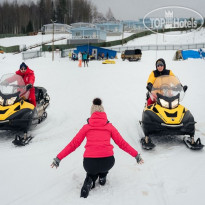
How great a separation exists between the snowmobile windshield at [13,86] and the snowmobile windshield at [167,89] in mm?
3221

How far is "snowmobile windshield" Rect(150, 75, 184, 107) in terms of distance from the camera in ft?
18.9

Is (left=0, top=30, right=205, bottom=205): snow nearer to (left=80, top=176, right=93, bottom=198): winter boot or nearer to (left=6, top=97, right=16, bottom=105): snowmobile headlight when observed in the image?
(left=80, top=176, right=93, bottom=198): winter boot

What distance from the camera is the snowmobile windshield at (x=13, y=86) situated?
20.1 feet

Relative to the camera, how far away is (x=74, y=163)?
480 cm

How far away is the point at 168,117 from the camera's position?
5.32 meters

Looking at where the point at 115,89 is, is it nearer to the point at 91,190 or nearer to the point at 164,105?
the point at 164,105

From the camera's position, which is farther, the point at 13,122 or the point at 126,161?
the point at 13,122

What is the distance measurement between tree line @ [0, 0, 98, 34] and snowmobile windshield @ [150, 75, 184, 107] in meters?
91.8

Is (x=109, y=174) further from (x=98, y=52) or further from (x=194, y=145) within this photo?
(x=98, y=52)

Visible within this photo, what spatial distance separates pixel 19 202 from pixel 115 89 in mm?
10209

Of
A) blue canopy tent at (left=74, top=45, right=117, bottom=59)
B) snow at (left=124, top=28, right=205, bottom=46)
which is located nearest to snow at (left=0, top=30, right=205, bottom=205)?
blue canopy tent at (left=74, top=45, right=117, bottom=59)

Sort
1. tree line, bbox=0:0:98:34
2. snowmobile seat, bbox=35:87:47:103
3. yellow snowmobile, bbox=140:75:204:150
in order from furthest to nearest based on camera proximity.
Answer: tree line, bbox=0:0:98:34 < snowmobile seat, bbox=35:87:47:103 < yellow snowmobile, bbox=140:75:204:150

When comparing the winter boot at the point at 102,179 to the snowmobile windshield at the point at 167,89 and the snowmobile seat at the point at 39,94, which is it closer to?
the snowmobile windshield at the point at 167,89

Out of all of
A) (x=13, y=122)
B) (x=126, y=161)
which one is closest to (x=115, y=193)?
(x=126, y=161)
